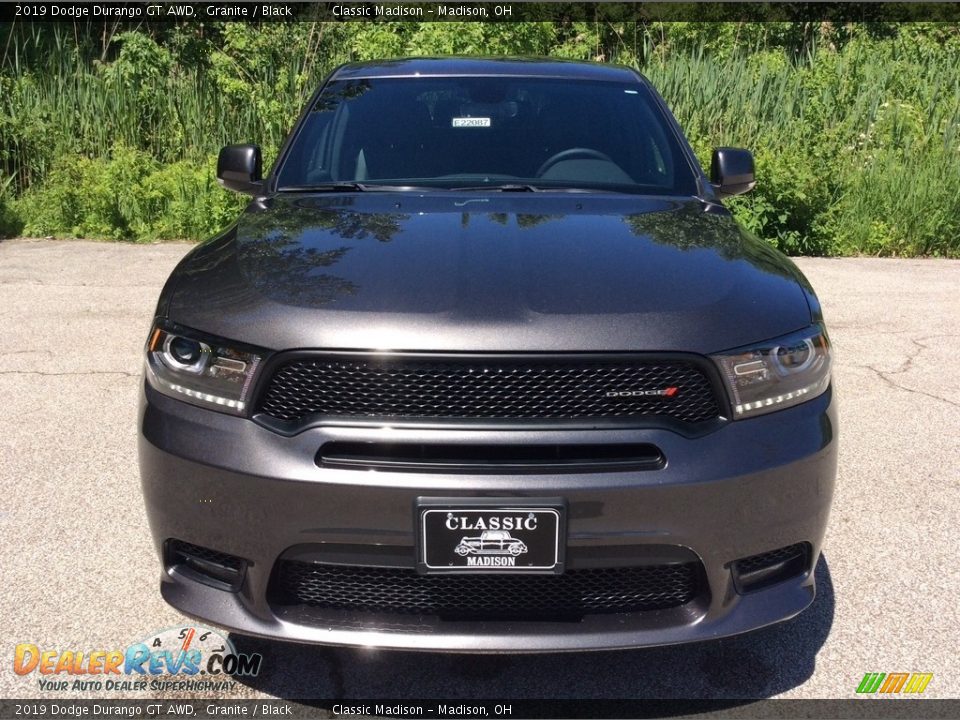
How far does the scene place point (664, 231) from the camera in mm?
2998

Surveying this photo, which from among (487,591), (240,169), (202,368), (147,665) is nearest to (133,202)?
(240,169)

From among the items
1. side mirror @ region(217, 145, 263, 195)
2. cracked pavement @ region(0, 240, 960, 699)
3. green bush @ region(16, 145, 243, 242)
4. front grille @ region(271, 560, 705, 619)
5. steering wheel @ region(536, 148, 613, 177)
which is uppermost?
steering wheel @ region(536, 148, 613, 177)

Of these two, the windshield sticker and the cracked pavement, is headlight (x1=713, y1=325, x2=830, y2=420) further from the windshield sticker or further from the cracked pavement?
the windshield sticker

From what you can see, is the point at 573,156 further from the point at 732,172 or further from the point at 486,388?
the point at 486,388

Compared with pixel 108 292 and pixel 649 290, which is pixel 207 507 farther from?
pixel 108 292

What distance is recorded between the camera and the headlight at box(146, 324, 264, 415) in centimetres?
238

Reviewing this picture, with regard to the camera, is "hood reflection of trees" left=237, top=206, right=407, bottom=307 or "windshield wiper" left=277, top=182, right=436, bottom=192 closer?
"hood reflection of trees" left=237, top=206, right=407, bottom=307

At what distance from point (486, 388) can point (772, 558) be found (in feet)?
2.75

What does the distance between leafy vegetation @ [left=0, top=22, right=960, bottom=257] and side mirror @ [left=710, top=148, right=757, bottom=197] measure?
5.14 metres

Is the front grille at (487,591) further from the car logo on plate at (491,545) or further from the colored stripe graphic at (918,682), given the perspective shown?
the colored stripe graphic at (918,682)

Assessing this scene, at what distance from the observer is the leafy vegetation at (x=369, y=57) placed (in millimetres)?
9352

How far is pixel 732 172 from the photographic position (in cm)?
392

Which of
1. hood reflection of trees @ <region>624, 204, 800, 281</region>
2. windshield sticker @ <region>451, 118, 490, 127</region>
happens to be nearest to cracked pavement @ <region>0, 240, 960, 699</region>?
hood reflection of trees @ <region>624, 204, 800, 281</region>

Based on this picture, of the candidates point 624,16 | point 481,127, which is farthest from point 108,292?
point 624,16
